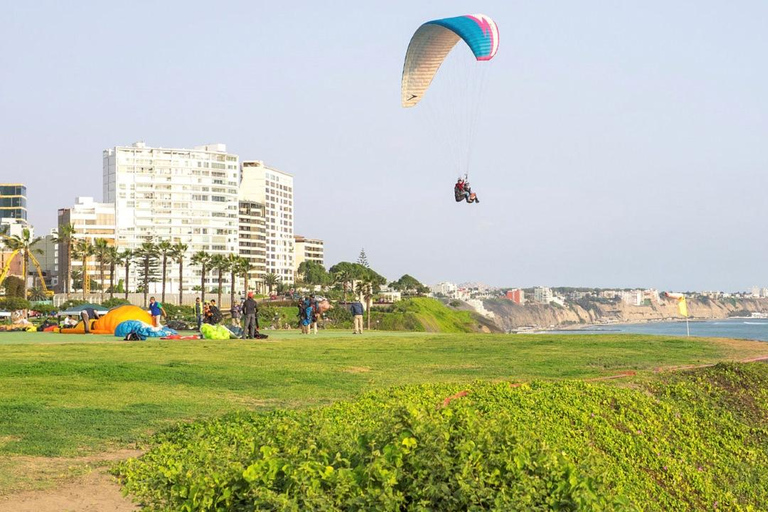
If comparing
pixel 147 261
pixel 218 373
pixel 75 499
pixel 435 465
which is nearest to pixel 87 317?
pixel 218 373

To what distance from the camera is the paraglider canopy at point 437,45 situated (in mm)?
35438

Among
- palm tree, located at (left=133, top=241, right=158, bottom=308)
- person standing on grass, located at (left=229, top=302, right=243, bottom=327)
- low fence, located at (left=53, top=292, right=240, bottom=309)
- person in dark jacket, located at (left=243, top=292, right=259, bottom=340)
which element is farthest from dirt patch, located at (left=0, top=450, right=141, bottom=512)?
low fence, located at (left=53, top=292, right=240, bottom=309)

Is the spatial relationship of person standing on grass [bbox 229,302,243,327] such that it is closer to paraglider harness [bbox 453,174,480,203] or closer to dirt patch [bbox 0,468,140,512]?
paraglider harness [bbox 453,174,480,203]

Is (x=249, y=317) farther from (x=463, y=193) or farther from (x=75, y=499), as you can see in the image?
(x=75, y=499)

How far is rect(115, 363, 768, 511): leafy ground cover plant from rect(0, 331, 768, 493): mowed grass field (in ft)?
5.34

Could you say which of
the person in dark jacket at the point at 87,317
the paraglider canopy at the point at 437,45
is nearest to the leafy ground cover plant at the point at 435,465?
the paraglider canopy at the point at 437,45

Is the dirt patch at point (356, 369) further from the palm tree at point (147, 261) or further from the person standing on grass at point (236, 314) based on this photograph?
the palm tree at point (147, 261)

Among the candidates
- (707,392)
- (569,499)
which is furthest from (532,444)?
(707,392)

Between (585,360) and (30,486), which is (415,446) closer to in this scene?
(30,486)

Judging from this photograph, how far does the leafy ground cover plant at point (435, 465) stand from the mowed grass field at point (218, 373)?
1.63 metres

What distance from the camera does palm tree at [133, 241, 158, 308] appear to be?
144m

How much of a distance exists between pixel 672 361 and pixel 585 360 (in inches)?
82.8

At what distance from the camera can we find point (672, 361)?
70.8 feet

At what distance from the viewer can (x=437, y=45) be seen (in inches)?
1519
